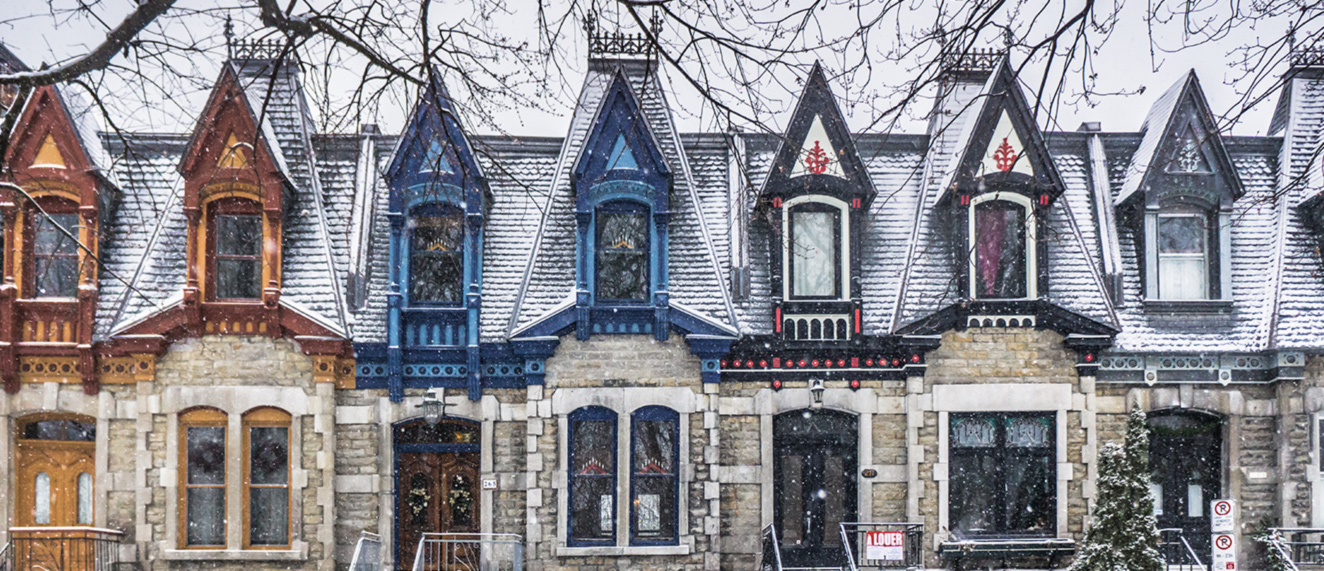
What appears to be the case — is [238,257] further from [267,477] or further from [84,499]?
[84,499]

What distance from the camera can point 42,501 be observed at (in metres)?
13.2

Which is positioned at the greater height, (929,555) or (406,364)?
(406,364)

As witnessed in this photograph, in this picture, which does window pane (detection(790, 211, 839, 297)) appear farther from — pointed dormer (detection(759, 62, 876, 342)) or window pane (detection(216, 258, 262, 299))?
window pane (detection(216, 258, 262, 299))

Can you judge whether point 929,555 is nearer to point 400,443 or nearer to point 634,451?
point 634,451

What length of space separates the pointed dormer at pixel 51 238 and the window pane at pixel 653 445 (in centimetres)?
760

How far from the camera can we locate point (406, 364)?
1315 cm

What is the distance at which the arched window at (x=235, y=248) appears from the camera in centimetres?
1327

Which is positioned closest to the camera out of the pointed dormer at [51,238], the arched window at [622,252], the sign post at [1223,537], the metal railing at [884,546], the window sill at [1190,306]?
the sign post at [1223,537]

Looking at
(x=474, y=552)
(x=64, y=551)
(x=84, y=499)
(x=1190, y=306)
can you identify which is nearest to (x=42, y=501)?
(x=84, y=499)

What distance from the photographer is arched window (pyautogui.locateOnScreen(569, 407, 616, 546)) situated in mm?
13133

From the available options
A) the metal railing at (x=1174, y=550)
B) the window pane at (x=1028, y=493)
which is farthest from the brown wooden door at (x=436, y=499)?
the metal railing at (x=1174, y=550)

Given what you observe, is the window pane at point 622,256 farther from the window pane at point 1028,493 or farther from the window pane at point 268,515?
the window pane at point 1028,493

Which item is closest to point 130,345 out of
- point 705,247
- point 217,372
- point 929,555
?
point 217,372

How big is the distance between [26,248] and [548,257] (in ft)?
23.8
